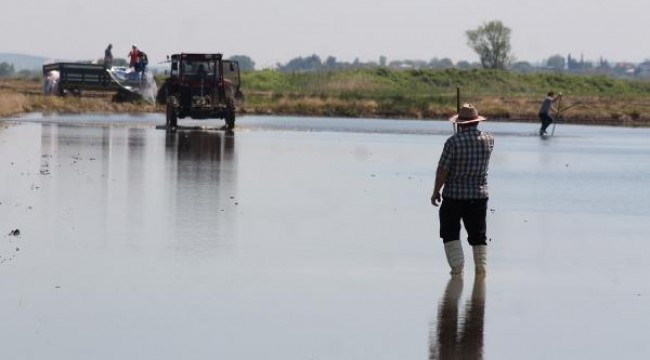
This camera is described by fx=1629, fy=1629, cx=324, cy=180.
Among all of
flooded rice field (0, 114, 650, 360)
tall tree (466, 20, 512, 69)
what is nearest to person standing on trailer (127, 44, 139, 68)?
flooded rice field (0, 114, 650, 360)

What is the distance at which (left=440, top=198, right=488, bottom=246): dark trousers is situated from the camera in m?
14.8

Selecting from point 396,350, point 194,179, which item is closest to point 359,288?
point 396,350

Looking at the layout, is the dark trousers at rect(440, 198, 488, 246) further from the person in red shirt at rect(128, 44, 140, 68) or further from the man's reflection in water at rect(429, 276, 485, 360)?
the person in red shirt at rect(128, 44, 140, 68)

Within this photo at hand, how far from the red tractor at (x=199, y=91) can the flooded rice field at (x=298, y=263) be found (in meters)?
12.2

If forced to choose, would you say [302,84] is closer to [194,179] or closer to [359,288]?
[194,179]

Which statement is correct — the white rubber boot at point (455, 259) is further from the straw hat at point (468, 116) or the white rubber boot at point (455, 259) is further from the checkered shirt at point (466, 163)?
the straw hat at point (468, 116)

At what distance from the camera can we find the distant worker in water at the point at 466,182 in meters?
14.8

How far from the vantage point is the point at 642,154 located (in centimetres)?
3803

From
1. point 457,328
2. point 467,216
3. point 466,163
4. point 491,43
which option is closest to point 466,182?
point 466,163

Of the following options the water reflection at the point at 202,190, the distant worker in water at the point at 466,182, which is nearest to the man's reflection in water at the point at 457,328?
the distant worker in water at the point at 466,182

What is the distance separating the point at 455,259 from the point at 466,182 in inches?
31.2

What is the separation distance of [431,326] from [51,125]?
106ft

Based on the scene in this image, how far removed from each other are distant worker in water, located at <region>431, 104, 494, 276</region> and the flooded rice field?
38 cm

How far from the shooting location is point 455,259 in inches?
Answer: 572
